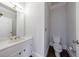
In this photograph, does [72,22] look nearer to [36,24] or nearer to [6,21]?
[36,24]

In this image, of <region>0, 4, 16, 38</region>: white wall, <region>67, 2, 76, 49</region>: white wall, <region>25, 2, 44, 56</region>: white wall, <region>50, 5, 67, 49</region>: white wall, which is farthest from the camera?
<region>50, 5, 67, 49</region>: white wall

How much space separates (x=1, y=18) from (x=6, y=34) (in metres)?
0.39

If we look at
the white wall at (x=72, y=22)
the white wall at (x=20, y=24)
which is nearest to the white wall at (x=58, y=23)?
the white wall at (x=72, y=22)

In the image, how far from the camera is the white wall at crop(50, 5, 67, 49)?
343 centimetres

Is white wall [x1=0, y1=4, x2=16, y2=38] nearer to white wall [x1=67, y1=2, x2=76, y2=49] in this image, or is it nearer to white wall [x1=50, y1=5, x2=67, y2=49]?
white wall [x1=67, y1=2, x2=76, y2=49]

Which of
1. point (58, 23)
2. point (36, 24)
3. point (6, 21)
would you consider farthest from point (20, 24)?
point (58, 23)

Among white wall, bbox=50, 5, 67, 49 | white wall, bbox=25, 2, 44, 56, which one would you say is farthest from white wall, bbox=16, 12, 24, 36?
white wall, bbox=50, 5, 67, 49

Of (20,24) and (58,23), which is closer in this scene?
(20,24)

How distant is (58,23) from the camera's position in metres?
3.58

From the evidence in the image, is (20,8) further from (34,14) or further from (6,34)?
(6,34)

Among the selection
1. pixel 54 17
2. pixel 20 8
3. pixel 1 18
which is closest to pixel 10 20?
pixel 1 18

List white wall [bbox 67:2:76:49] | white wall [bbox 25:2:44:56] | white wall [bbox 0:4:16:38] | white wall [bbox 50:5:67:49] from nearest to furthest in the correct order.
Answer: white wall [bbox 0:4:16:38] → white wall [bbox 67:2:76:49] → white wall [bbox 25:2:44:56] → white wall [bbox 50:5:67:49]

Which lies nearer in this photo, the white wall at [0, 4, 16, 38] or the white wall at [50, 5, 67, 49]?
the white wall at [0, 4, 16, 38]

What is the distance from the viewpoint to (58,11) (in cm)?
342
